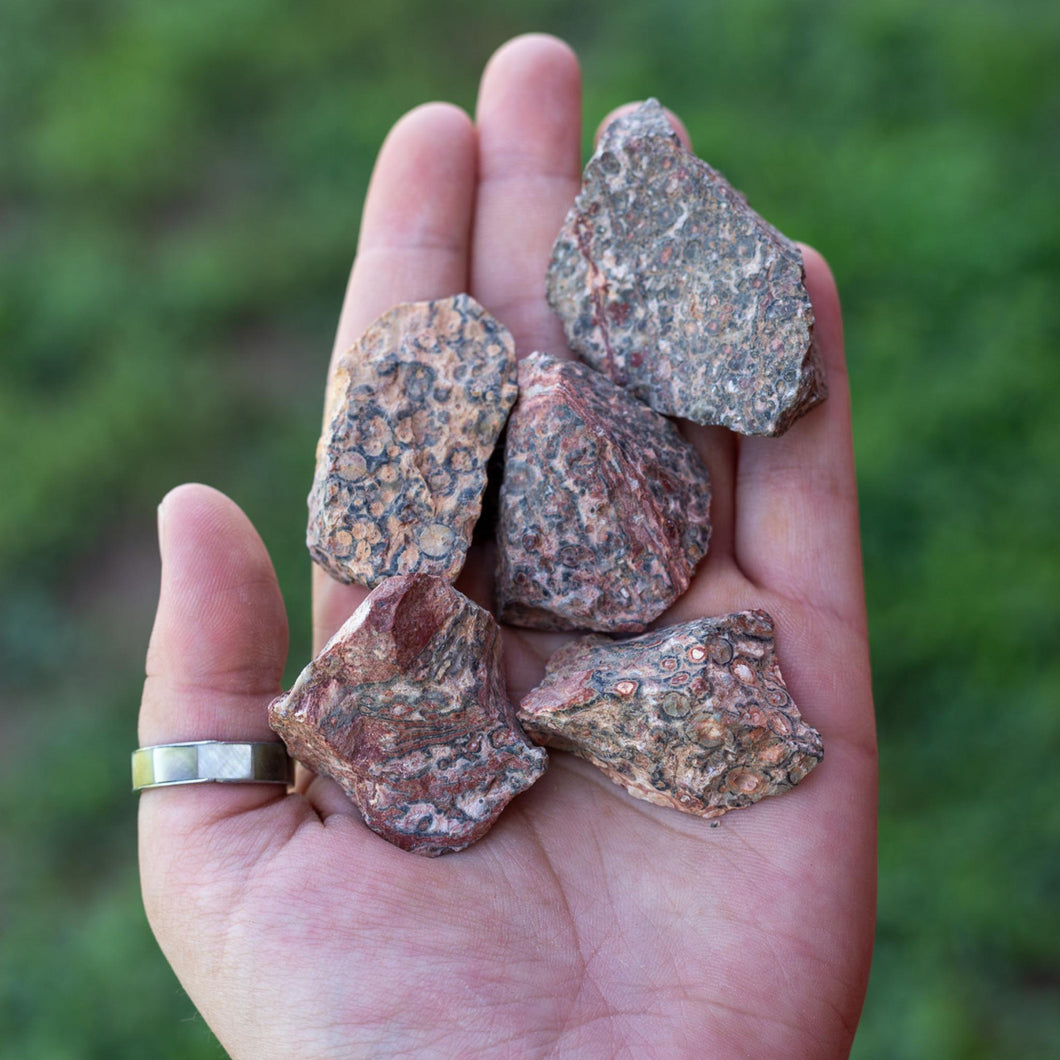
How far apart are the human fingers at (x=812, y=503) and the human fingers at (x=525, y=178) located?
20.2 inches

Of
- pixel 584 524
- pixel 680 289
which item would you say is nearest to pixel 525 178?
pixel 680 289

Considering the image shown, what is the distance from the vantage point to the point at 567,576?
205 cm

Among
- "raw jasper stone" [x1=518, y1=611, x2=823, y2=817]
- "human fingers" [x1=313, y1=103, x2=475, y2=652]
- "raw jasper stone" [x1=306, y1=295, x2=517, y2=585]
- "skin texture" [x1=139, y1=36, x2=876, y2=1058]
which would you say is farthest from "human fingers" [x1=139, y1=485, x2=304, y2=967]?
"human fingers" [x1=313, y1=103, x2=475, y2=652]

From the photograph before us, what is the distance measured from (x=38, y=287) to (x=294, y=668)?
1.49 meters

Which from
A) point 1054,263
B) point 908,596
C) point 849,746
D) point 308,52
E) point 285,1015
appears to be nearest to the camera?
point 285,1015

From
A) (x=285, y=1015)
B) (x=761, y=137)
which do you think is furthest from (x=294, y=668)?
(x=761, y=137)

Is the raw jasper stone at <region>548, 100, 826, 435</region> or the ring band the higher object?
the raw jasper stone at <region>548, 100, 826, 435</region>

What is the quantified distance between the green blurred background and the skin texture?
90cm

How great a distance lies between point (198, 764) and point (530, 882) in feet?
1.81

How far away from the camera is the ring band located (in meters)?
1.77

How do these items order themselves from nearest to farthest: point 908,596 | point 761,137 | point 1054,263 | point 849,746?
point 849,746, point 908,596, point 1054,263, point 761,137

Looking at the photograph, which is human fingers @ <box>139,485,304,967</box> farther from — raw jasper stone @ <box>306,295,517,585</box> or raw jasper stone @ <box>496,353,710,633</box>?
raw jasper stone @ <box>496,353,710,633</box>

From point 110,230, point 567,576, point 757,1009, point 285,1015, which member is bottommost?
point 757,1009

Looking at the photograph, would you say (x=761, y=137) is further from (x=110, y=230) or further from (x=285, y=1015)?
(x=285, y=1015)
